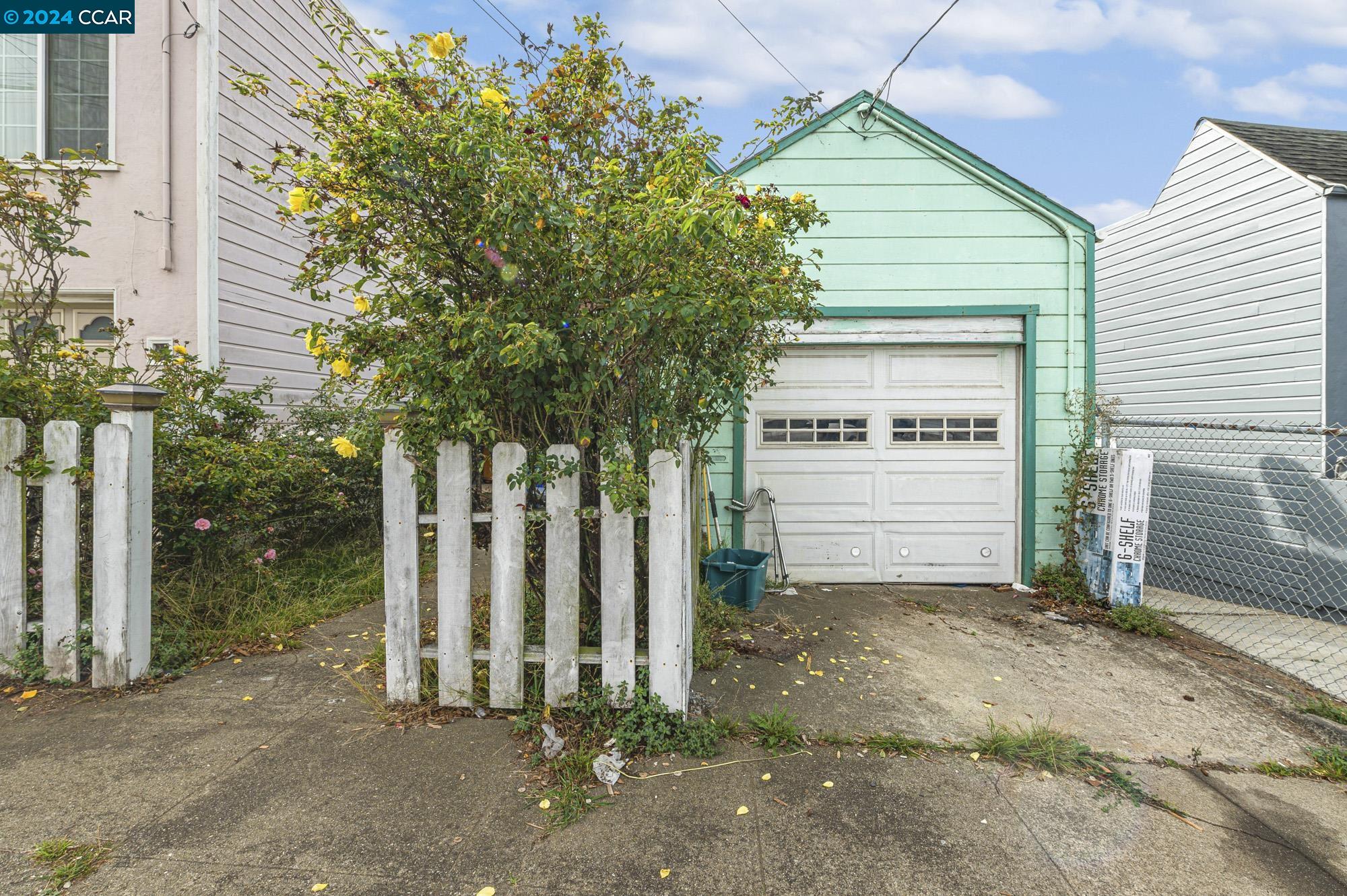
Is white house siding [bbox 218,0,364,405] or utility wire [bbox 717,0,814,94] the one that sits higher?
utility wire [bbox 717,0,814,94]

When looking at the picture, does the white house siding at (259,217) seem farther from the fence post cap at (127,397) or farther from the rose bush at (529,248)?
the rose bush at (529,248)

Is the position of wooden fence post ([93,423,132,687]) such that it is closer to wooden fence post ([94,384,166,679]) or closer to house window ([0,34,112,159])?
wooden fence post ([94,384,166,679])

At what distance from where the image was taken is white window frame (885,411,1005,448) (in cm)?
565

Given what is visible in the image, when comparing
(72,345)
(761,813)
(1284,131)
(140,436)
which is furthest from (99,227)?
(1284,131)

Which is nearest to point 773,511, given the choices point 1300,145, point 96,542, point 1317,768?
point 1317,768

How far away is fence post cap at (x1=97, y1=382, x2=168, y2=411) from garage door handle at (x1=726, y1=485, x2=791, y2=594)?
3854 millimetres

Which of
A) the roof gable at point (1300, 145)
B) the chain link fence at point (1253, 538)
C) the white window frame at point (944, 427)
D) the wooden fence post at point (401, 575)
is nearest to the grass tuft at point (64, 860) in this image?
the wooden fence post at point (401, 575)

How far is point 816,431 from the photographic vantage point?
5.67 metres

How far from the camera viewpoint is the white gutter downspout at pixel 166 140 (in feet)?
17.4

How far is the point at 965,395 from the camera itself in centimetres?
566

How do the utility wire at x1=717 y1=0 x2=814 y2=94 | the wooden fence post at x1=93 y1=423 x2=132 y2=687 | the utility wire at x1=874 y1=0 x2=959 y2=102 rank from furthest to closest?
the utility wire at x1=717 y1=0 x2=814 y2=94 → the utility wire at x1=874 y1=0 x2=959 y2=102 → the wooden fence post at x1=93 y1=423 x2=132 y2=687

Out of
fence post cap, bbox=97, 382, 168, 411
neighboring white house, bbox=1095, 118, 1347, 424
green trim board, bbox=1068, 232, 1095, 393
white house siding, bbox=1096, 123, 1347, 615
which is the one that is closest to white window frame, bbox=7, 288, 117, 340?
fence post cap, bbox=97, 382, 168, 411

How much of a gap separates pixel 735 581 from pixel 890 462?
6.25ft

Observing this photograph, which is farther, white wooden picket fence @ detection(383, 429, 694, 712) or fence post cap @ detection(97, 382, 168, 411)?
fence post cap @ detection(97, 382, 168, 411)
